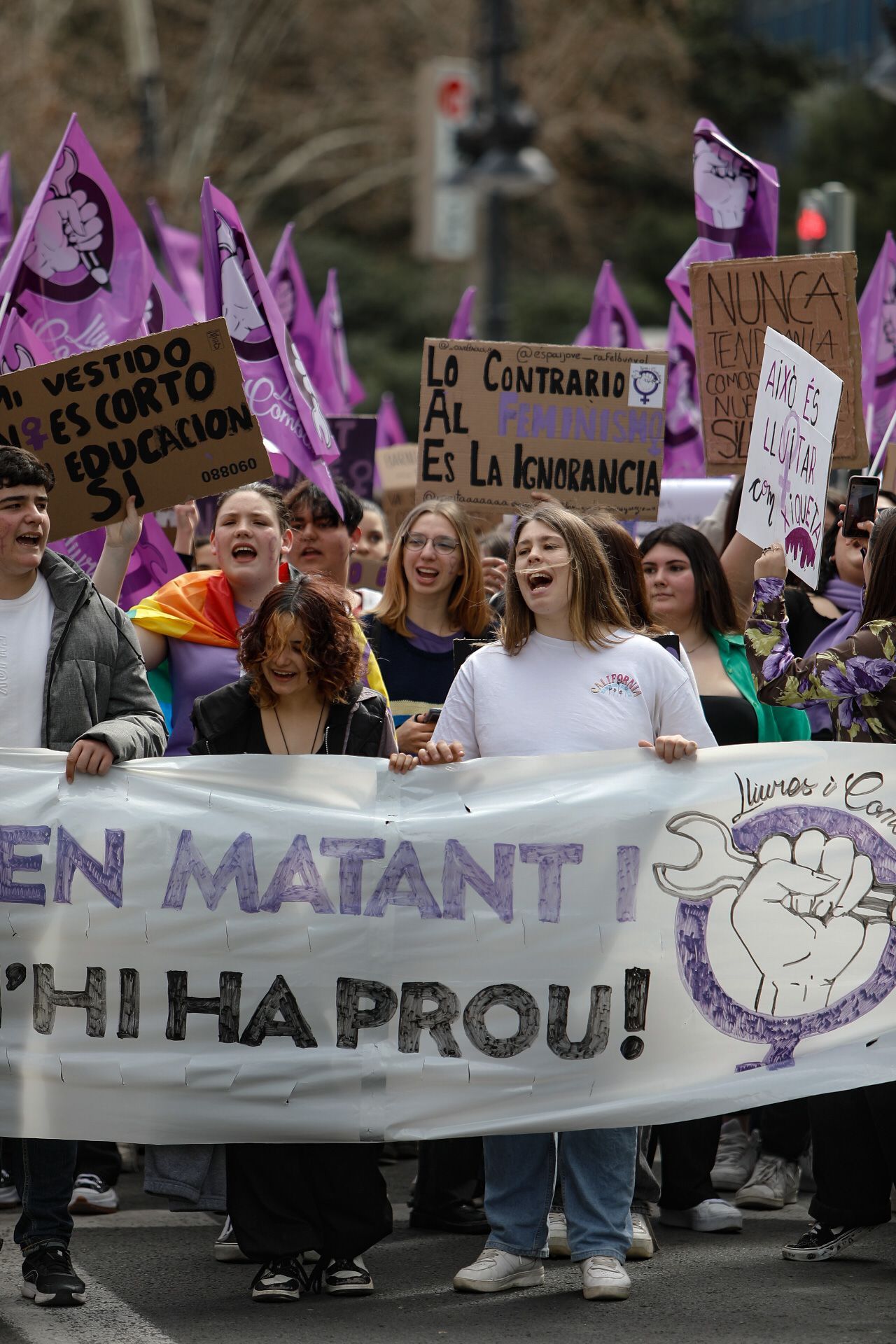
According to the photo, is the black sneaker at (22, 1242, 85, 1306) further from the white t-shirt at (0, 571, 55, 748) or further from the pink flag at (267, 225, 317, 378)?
the pink flag at (267, 225, 317, 378)

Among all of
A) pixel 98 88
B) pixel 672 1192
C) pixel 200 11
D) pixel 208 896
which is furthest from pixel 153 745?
pixel 200 11

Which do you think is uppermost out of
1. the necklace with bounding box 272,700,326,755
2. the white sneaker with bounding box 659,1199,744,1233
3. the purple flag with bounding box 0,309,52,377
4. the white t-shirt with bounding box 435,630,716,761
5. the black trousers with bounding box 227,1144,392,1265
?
the purple flag with bounding box 0,309,52,377

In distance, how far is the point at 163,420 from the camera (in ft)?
17.9

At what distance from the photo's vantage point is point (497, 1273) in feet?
14.5

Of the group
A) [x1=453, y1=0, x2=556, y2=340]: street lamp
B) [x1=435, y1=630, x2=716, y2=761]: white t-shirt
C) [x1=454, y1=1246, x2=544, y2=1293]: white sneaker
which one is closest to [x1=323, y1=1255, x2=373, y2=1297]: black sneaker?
[x1=454, y1=1246, x2=544, y2=1293]: white sneaker

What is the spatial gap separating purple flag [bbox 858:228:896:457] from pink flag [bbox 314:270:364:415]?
8.35ft

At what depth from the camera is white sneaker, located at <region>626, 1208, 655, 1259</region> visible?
188 inches

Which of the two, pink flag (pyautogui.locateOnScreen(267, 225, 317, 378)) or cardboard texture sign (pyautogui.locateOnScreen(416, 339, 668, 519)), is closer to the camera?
cardboard texture sign (pyautogui.locateOnScreen(416, 339, 668, 519))

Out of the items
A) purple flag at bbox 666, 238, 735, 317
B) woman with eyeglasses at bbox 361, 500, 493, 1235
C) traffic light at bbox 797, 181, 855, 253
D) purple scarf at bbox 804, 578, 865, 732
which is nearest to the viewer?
woman with eyeglasses at bbox 361, 500, 493, 1235

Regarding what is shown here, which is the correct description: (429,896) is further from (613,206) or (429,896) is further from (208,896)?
(613,206)

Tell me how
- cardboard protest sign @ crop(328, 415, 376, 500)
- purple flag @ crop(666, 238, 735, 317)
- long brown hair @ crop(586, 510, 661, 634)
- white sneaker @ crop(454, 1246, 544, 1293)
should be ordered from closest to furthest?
white sneaker @ crop(454, 1246, 544, 1293)
long brown hair @ crop(586, 510, 661, 634)
purple flag @ crop(666, 238, 735, 317)
cardboard protest sign @ crop(328, 415, 376, 500)

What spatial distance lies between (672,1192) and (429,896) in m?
1.20

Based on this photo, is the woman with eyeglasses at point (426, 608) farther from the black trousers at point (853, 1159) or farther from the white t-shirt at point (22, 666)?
the black trousers at point (853, 1159)

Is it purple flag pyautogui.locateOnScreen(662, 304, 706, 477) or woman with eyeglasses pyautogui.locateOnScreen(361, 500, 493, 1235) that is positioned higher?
purple flag pyautogui.locateOnScreen(662, 304, 706, 477)
